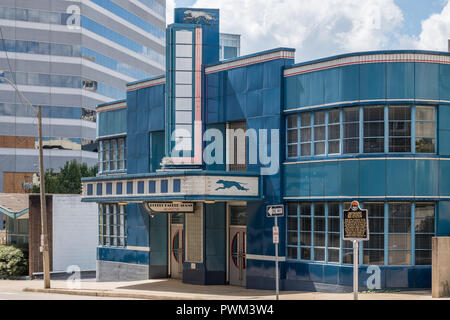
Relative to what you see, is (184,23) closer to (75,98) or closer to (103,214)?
(103,214)

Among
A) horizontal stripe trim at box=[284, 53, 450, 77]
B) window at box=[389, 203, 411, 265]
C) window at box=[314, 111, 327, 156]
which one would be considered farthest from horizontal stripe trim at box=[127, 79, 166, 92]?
window at box=[389, 203, 411, 265]

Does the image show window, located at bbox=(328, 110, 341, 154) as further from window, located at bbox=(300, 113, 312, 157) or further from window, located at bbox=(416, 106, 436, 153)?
window, located at bbox=(416, 106, 436, 153)

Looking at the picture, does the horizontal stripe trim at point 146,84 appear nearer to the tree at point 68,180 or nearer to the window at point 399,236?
the window at point 399,236

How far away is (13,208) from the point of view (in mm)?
Result: 41781

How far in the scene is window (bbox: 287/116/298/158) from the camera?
26875 mm

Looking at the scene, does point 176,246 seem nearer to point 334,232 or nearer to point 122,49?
point 334,232

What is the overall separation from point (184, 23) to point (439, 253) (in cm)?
1482

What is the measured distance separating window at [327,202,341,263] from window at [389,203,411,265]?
1.88 metres

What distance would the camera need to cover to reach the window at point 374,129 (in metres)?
24.6

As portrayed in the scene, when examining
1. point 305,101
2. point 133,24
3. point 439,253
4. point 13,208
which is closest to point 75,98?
point 133,24

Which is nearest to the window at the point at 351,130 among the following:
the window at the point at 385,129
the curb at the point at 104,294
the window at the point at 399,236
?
the window at the point at 385,129

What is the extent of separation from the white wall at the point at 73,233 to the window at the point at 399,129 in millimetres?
23546

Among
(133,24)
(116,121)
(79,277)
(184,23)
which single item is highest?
(133,24)

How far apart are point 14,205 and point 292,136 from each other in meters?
22.4
